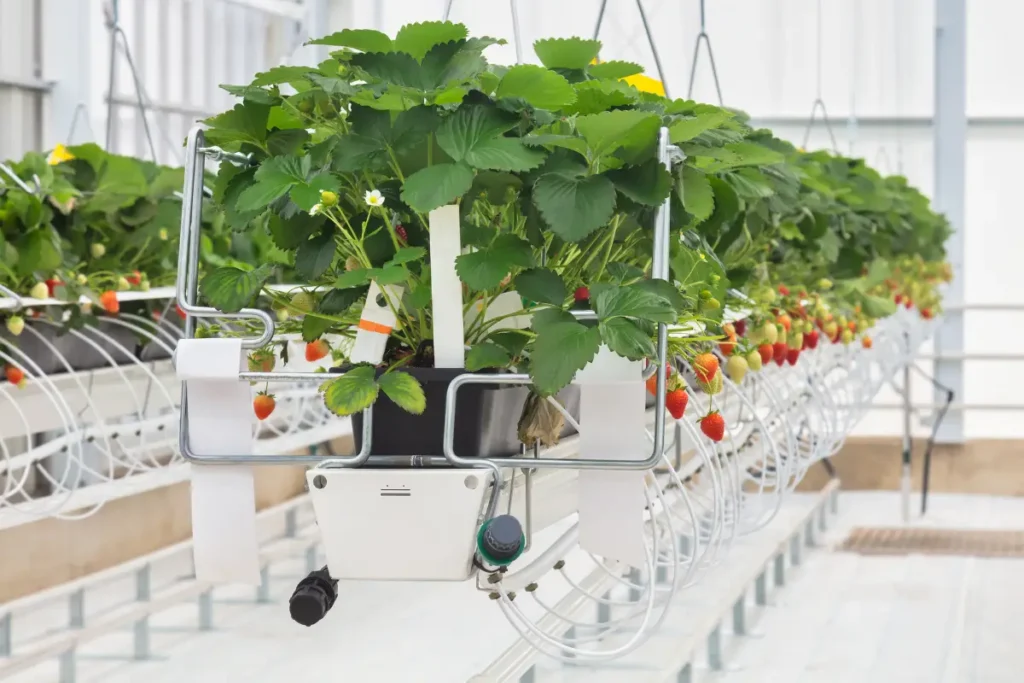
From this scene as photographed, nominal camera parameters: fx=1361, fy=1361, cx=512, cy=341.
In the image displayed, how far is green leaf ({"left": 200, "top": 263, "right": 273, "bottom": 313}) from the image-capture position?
1332 millimetres

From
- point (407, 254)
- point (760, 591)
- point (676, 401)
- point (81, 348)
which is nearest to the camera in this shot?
point (407, 254)

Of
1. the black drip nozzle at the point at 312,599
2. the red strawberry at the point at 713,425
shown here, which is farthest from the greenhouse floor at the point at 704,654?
the black drip nozzle at the point at 312,599

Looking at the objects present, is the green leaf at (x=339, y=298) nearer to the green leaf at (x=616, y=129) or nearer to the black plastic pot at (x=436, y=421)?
the black plastic pot at (x=436, y=421)

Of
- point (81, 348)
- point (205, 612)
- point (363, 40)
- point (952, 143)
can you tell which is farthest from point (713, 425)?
point (952, 143)

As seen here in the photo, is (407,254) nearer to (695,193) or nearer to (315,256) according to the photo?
(315,256)

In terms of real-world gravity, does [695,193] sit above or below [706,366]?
above

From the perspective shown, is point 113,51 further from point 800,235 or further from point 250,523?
point 250,523

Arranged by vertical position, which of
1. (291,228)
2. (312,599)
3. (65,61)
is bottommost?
(312,599)

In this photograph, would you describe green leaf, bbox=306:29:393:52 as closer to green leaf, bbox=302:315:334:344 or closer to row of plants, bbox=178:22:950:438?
row of plants, bbox=178:22:950:438

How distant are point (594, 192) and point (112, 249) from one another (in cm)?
193

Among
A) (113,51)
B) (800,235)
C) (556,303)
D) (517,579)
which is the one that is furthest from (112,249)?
(556,303)

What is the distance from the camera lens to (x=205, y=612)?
13.3 ft

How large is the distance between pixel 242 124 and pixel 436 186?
0.88ft

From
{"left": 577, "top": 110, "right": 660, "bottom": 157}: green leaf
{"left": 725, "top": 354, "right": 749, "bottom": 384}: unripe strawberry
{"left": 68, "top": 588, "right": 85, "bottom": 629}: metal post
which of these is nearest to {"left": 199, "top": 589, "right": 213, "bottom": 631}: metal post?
{"left": 68, "top": 588, "right": 85, "bottom": 629}: metal post
